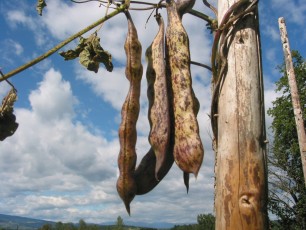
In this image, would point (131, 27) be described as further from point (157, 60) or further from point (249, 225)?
point (249, 225)

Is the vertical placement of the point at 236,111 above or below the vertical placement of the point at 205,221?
below

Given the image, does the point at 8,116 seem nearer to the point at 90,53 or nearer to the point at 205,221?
the point at 90,53

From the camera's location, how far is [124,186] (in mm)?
2367

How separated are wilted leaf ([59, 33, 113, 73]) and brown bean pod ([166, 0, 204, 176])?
0.44 meters

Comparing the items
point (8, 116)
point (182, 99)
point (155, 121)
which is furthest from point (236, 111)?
point (8, 116)

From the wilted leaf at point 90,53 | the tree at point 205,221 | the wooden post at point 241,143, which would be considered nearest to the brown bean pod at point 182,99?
the wooden post at point 241,143

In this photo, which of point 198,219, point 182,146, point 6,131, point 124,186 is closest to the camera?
point 182,146

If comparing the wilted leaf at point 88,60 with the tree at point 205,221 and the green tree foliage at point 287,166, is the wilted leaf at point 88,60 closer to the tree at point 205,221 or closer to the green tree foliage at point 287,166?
the green tree foliage at point 287,166

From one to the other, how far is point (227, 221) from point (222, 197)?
114mm

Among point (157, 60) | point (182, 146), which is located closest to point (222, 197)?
point (182, 146)

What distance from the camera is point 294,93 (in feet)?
51.6

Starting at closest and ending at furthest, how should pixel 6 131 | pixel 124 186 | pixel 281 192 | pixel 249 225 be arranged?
1. pixel 249 225
2. pixel 124 186
3. pixel 6 131
4. pixel 281 192

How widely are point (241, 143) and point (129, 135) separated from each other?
73 centimetres

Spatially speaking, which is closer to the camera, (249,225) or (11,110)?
(249,225)
